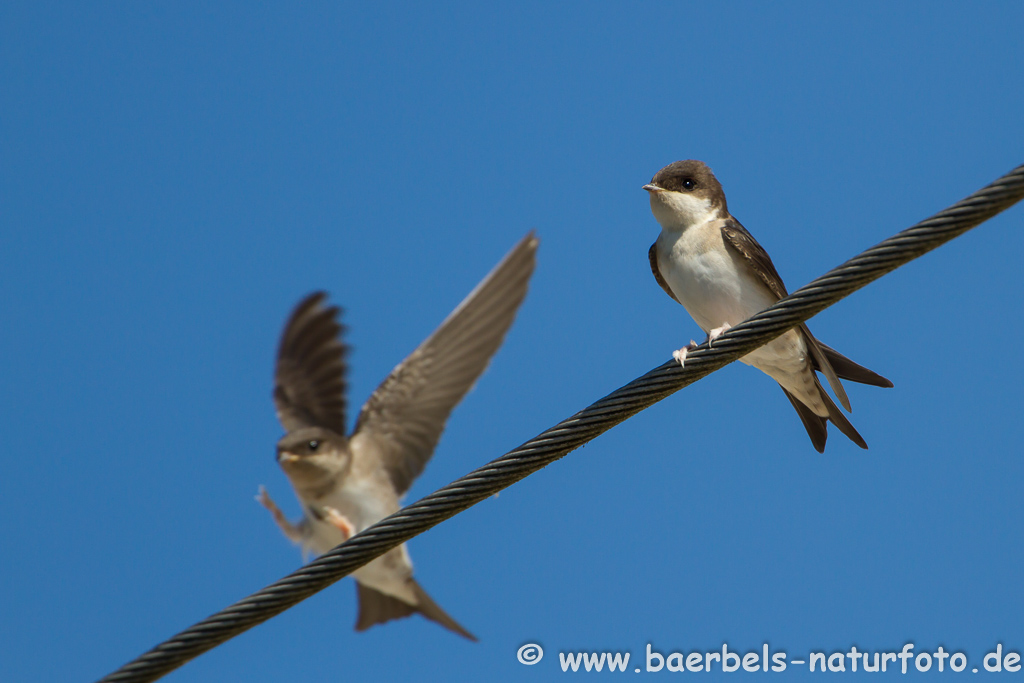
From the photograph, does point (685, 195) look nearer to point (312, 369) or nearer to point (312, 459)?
point (312, 459)

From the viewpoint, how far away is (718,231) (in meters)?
3.97

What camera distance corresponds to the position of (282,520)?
5.58m

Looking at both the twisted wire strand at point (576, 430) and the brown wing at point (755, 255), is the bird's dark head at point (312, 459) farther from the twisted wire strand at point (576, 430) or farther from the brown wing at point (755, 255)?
the twisted wire strand at point (576, 430)

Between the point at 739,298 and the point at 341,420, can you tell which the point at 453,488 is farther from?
the point at 341,420

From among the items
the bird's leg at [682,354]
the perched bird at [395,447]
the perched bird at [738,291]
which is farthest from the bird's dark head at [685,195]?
the perched bird at [395,447]

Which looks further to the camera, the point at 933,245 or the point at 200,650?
the point at 200,650

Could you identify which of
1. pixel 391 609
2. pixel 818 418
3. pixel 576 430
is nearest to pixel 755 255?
pixel 818 418

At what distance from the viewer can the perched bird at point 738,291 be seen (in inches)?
148

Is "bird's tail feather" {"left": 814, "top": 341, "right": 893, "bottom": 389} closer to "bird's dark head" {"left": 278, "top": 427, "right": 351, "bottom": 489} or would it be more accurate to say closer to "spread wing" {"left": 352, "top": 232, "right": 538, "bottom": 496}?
"spread wing" {"left": 352, "top": 232, "right": 538, "bottom": 496}

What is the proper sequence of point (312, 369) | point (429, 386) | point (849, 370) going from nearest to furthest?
1. point (849, 370)
2. point (429, 386)
3. point (312, 369)

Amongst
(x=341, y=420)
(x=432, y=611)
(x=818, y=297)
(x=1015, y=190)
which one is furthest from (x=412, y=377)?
(x=1015, y=190)

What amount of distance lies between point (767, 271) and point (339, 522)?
2786 millimetres

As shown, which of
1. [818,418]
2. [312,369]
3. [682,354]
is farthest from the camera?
[312,369]

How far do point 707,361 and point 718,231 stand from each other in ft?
4.90
